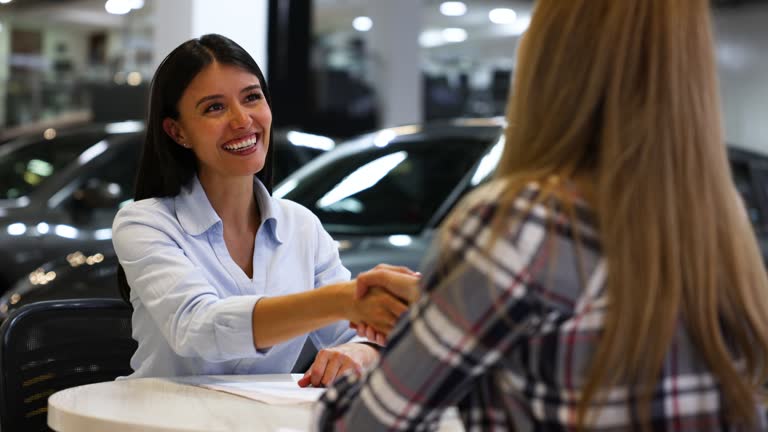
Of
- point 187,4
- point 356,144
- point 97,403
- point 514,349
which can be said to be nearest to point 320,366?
point 97,403

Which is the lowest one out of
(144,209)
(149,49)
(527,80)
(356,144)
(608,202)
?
(149,49)

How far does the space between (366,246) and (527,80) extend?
9.11 ft

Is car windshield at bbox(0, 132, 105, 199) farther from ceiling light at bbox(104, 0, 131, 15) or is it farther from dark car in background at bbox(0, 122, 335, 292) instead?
ceiling light at bbox(104, 0, 131, 15)

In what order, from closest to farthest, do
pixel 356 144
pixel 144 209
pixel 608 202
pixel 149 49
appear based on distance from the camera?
pixel 608 202, pixel 144 209, pixel 356 144, pixel 149 49

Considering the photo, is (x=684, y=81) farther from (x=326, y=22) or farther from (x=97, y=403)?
(x=326, y=22)

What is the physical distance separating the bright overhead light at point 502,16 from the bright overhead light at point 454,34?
1.42 metres

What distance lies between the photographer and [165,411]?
182 cm

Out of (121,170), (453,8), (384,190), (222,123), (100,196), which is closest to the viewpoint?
(222,123)

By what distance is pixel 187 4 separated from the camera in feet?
16.3

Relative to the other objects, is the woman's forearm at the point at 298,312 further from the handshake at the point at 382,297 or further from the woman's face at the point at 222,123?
the woman's face at the point at 222,123

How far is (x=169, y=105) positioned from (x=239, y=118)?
6.4 inches

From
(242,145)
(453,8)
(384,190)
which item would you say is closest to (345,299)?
(242,145)

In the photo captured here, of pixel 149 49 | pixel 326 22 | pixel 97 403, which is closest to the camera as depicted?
pixel 97 403

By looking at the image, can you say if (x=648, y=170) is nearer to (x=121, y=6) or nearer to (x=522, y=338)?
(x=522, y=338)
